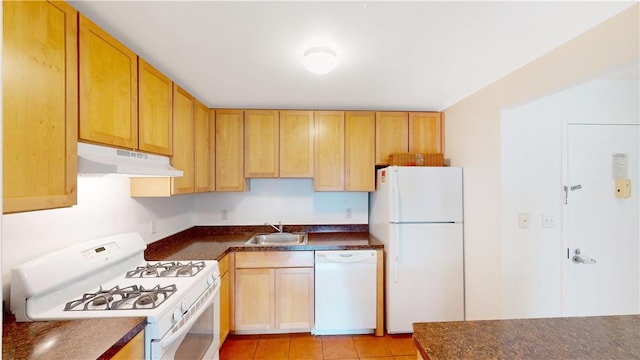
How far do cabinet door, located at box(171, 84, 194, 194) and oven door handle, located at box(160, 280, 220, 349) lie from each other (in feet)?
2.58

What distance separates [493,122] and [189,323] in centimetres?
241

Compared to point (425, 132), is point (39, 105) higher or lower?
lower

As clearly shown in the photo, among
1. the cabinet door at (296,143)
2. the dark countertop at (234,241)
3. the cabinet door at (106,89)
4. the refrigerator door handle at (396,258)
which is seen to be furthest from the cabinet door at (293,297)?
the cabinet door at (106,89)

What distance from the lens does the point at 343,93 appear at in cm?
244

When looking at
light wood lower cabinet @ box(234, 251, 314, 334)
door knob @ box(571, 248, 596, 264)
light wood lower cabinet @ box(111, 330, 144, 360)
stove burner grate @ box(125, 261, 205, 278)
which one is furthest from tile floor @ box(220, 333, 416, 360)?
door knob @ box(571, 248, 596, 264)

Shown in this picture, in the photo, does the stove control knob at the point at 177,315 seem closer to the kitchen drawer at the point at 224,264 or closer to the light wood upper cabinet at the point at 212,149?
the kitchen drawer at the point at 224,264

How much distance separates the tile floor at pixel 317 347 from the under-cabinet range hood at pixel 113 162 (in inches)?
64.6

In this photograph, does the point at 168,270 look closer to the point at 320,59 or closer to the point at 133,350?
the point at 133,350

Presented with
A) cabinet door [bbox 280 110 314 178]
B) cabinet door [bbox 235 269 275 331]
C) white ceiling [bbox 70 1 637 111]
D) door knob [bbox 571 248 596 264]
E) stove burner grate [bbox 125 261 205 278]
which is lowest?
cabinet door [bbox 235 269 275 331]

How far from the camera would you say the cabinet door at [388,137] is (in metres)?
2.94

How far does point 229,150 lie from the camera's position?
9.48 ft

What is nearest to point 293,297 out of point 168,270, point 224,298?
point 224,298

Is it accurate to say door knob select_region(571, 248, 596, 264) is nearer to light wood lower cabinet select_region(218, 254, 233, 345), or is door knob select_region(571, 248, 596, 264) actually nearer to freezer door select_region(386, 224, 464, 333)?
freezer door select_region(386, 224, 464, 333)

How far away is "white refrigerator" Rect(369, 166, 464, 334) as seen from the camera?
254 centimetres
